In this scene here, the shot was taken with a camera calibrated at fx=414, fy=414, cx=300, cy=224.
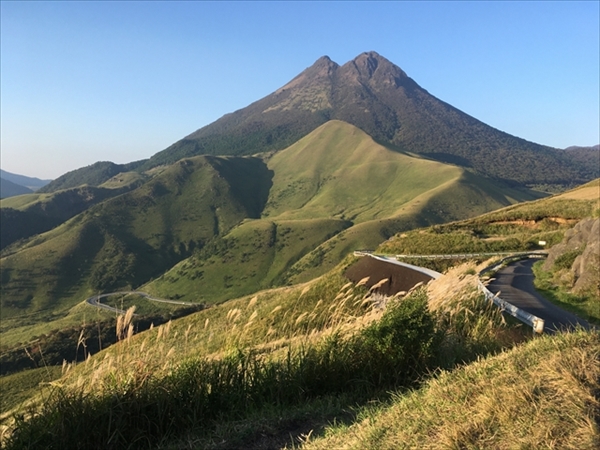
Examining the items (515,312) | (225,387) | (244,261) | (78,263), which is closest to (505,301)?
(515,312)

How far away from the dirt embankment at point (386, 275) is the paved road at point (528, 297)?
438 centimetres

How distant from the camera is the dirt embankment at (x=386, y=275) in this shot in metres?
24.0

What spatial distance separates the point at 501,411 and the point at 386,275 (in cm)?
2380

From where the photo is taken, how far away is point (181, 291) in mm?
148500

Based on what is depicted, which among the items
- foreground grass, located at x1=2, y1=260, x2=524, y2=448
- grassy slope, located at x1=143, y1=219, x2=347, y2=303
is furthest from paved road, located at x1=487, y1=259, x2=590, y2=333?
grassy slope, located at x1=143, y1=219, x2=347, y2=303

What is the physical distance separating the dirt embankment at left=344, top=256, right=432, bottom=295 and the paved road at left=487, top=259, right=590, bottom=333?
4383 mm

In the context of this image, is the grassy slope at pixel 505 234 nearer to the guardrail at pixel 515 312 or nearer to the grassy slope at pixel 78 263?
the guardrail at pixel 515 312

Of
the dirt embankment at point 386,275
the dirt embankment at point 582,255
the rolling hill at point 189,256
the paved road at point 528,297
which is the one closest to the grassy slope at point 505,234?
the dirt embankment at point 386,275

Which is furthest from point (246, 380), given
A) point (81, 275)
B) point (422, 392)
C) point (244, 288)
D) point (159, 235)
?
point (159, 235)

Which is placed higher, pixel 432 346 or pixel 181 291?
pixel 432 346

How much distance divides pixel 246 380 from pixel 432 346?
2850 millimetres

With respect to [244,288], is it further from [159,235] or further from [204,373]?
[204,373]

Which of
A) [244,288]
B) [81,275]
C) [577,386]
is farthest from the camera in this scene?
[81,275]

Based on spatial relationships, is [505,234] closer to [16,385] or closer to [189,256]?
[16,385]
